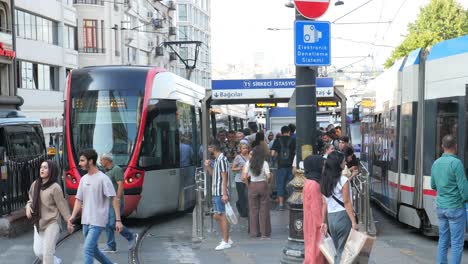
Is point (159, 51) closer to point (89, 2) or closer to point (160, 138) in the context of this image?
point (89, 2)

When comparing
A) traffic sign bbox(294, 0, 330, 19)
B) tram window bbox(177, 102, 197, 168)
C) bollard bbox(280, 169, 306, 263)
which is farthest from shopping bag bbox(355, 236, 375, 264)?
tram window bbox(177, 102, 197, 168)

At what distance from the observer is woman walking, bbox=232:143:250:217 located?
1255 centimetres

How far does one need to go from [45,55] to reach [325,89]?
97.3 feet

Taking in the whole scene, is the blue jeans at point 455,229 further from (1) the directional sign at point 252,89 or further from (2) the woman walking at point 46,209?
(1) the directional sign at point 252,89

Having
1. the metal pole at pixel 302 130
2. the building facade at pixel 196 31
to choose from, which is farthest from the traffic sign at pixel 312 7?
the building facade at pixel 196 31

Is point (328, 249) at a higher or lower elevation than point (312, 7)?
lower

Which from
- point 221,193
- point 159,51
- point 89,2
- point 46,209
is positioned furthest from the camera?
point 159,51

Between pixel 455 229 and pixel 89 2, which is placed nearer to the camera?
pixel 455 229

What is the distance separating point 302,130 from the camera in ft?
26.9

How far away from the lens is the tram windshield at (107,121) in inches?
507

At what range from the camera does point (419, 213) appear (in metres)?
10.9

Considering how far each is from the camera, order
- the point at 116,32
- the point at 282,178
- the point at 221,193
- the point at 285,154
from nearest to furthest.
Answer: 1. the point at 221,193
2. the point at 285,154
3. the point at 282,178
4. the point at 116,32

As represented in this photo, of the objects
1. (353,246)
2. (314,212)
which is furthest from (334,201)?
(353,246)

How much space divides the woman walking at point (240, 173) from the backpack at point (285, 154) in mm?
1587
